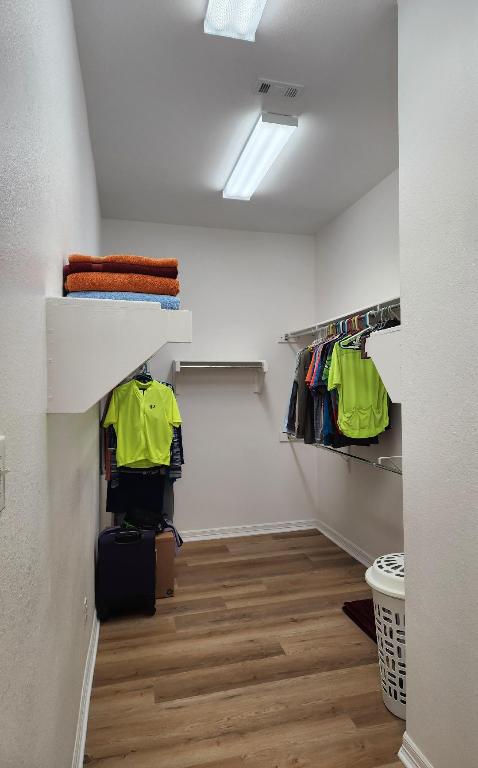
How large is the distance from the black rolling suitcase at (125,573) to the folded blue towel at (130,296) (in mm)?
1840

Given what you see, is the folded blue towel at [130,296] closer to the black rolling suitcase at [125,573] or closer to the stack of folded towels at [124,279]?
the stack of folded towels at [124,279]

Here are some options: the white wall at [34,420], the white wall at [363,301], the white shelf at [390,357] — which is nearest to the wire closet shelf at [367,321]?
the white wall at [363,301]

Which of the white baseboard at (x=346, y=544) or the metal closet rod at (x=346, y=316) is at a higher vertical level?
the metal closet rod at (x=346, y=316)

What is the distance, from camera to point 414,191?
63.0 inches

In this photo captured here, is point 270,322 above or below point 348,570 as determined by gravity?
above

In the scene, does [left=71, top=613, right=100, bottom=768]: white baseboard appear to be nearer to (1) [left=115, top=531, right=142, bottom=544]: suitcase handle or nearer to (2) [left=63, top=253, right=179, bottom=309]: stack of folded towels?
(1) [left=115, top=531, right=142, bottom=544]: suitcase handle

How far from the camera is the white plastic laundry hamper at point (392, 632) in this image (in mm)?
1836

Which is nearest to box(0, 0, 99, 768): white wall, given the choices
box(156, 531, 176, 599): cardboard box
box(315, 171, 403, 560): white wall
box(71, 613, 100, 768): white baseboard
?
box(71, 613, 100, 768): white baseboard

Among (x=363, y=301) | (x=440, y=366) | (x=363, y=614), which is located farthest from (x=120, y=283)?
(x=363, y=301)

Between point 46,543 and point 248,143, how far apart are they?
2.43 m

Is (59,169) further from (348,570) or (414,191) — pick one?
(348,570)

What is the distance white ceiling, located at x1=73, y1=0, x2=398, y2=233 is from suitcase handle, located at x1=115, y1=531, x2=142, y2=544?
7.74ft

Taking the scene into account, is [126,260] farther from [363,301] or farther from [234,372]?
[234,372]

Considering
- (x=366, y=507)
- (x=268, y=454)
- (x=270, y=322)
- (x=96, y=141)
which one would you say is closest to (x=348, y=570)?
(x=366, y=507)
